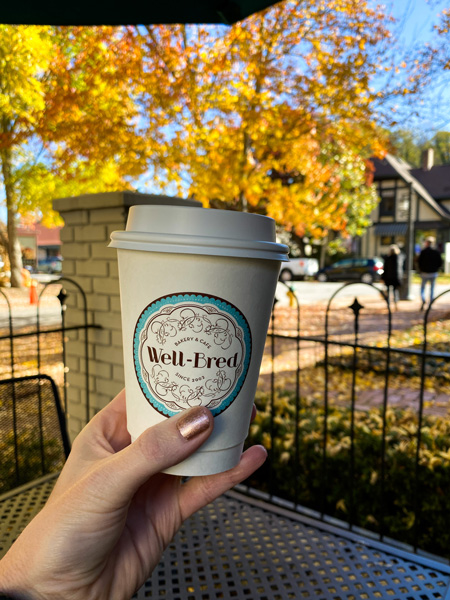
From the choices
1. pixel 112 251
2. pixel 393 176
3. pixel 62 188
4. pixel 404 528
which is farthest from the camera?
pixel 393 176

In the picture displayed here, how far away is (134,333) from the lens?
88 centimetres

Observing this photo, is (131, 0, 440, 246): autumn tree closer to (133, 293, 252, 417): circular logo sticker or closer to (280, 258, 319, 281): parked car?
(133, 293, 252, 417): circular logo sticker

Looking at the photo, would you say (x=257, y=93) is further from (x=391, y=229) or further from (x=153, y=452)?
(x=391, y=229)

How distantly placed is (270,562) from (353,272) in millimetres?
23563

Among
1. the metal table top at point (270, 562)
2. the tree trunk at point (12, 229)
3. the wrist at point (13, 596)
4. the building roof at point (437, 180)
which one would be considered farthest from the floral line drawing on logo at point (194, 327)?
the building roof at point (437, 180)

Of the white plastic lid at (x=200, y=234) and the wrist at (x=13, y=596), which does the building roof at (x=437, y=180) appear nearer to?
the white plastic lid at (x=200, y=234)

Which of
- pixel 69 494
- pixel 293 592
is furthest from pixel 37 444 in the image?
pixel 69 494

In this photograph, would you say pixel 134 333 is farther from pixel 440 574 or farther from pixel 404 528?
pixel 404 528

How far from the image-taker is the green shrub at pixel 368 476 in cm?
238

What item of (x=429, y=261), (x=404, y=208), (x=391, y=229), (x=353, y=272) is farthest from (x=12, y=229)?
(x=404, y=208)

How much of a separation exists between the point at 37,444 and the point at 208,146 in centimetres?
499

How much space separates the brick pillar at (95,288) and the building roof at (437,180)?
34109 mm

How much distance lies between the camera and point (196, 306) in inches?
→ 31.4

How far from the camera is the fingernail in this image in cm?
79
